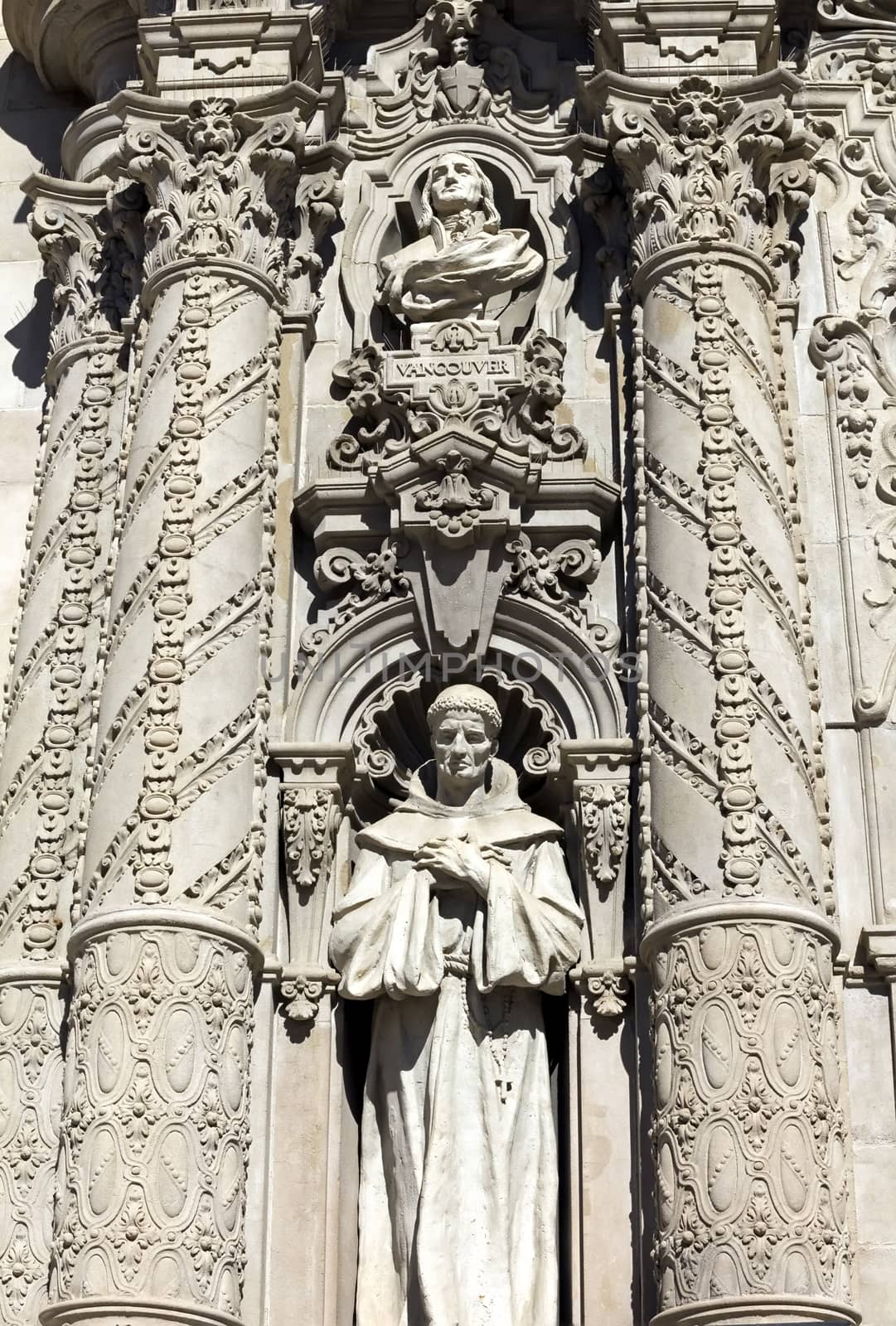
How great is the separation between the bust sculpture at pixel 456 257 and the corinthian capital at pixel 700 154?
2.58 feet

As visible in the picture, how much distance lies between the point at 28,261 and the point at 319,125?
2.04 meters

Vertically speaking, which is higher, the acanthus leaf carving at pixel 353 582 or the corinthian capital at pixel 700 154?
the corinthian capital at pixel 700 154

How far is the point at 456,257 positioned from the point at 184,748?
3439mm

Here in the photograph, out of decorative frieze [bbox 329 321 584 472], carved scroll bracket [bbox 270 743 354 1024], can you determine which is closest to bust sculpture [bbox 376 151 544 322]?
decorative frieze [bbox 329 321 584 472]

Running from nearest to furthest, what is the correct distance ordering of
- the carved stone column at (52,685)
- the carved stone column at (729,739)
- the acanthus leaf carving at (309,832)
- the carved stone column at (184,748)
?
the carved stone column at (729,739) < the carved stone column at (184,748) < the carved stone column at (52,685) < the acanthus leaf carving at (309,832)

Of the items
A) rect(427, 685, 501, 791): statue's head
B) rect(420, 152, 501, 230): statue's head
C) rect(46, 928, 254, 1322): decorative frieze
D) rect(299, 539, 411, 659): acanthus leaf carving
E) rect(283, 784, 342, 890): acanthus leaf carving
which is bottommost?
rect(46, 928, 254, 1322): decorative frieze

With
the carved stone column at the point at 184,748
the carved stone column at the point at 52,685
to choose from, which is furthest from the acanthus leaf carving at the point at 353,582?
the carved stone column at the point at 52,685

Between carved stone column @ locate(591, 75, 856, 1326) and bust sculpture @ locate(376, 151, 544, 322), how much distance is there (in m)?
0.84

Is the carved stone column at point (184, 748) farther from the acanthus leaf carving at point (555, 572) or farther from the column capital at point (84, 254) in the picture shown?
the acanthus leaf carving at point (555, 572)

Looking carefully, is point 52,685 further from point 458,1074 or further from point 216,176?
point 458,1074

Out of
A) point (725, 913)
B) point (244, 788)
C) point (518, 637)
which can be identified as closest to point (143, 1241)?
point (244, 788)

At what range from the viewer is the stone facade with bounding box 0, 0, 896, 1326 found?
9297 millimetres

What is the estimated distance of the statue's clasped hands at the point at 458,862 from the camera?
33.0 ft

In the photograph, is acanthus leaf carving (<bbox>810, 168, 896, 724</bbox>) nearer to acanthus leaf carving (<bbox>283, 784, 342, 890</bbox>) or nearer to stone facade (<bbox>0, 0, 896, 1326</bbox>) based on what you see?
stone facade (<bbox>0, 0, 896, 1326</bbox>)
